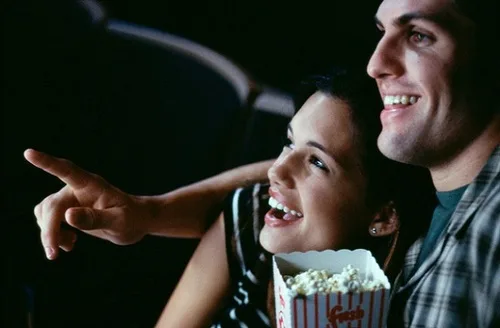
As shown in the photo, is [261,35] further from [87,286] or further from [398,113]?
[398,113]

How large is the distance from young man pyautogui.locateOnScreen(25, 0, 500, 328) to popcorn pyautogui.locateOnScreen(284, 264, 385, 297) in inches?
4.1

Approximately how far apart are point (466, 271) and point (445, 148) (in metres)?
0.20

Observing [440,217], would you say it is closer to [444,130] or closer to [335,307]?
[444,130]

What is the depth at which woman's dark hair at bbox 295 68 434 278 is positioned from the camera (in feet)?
3.53

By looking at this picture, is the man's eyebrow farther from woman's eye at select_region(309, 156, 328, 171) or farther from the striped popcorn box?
the striped popcorn box

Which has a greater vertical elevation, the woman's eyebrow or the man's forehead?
the man's forehead

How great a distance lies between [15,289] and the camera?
1325mm

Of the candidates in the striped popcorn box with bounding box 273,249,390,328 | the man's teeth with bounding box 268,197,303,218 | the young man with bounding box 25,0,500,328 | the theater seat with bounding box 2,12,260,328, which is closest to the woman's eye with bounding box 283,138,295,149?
the man's teeth with bounding box 268,197,303,218

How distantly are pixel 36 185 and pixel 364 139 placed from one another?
2.71ft

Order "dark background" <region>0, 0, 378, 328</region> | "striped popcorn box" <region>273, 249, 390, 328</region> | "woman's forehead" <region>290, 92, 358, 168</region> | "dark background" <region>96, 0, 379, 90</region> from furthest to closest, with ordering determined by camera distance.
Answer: "dark background" <region>96, 0, 379, 90</region> < "dark background" <region>0, 0, 378, 328</region> < "woman's forehead" <region>290, 92, 358, 168</region> < "striped popcorn box" <region>273, 249, 390, 328</region>

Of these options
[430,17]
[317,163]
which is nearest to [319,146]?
[317,163]

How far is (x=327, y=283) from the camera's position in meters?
0.86

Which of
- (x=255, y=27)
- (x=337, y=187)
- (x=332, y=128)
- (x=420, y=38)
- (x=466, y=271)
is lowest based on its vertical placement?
(x=466, y=271)

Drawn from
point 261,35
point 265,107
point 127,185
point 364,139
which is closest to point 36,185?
point 127,185
